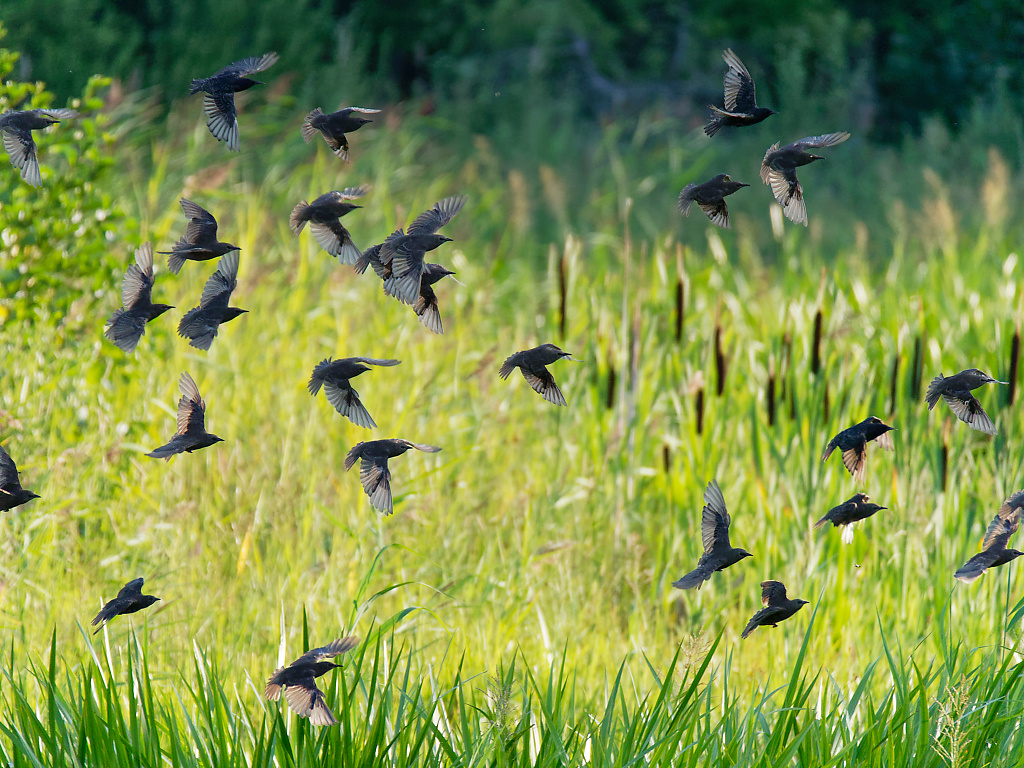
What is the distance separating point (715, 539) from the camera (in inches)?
65.4

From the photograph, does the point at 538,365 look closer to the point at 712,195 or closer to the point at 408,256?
the point at 408,256

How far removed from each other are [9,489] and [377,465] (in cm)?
61

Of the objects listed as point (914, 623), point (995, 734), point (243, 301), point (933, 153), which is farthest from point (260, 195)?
point (933, 153)

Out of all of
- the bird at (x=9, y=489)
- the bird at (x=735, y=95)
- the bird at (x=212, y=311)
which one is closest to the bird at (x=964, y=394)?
the bird at (x=735, y=95)

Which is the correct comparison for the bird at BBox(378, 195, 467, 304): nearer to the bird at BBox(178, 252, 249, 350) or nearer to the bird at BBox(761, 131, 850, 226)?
the bird at BBox(178, 252, 249, 350)

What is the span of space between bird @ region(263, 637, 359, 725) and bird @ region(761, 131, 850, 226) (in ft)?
3.16

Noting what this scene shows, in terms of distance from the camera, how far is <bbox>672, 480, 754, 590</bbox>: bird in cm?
162

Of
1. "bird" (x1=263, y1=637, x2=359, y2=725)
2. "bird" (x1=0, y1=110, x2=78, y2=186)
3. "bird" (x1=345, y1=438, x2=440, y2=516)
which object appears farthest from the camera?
"bird" (x1=0, y1=110, x2=78, y2=186)

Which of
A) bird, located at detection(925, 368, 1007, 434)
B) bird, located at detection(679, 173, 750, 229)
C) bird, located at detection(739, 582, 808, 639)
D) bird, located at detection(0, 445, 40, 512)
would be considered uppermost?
bird, located at detection(679, 173, 750, 229)

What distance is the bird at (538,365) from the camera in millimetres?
1569

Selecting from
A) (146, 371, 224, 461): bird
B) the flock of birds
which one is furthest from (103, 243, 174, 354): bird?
(146, 371, 224, 461): bird

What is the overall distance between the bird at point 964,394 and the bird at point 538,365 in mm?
602

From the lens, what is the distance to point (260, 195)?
16.4 feet

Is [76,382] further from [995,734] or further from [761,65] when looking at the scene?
[761,65]
